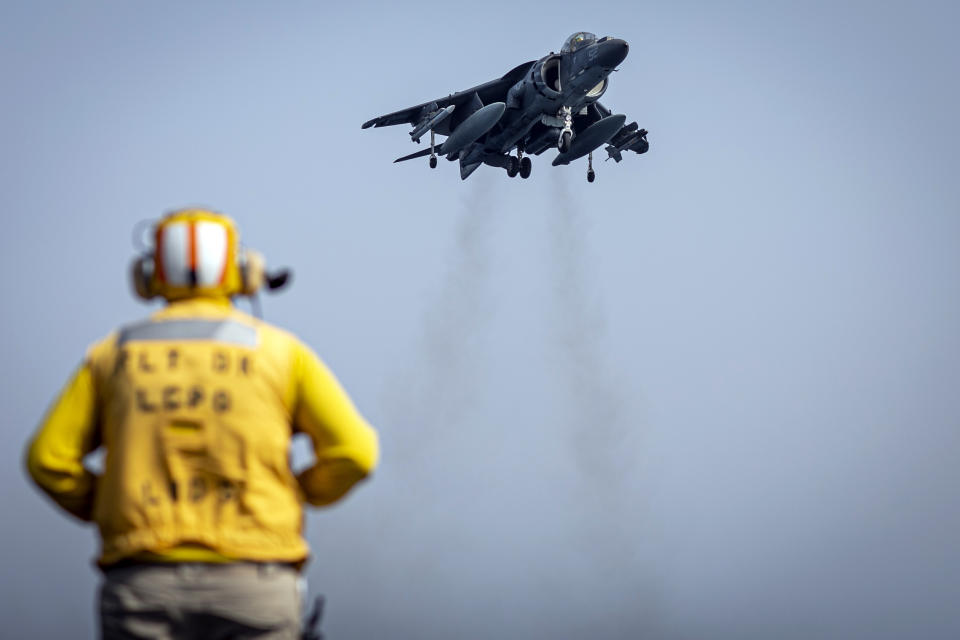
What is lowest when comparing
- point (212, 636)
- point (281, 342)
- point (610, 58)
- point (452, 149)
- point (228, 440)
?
point (212, 636)

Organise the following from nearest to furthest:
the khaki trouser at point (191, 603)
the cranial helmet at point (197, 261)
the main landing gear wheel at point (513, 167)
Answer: the khaki trouser at point (191, 603), the cranial helmet at point (197, 261), the main landing gear wheel at point (513, 167)

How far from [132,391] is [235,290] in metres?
0.59

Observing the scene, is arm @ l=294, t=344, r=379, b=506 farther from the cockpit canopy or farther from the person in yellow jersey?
the cockpit canopy

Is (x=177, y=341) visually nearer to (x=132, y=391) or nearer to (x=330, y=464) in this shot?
(x=132, y=391)

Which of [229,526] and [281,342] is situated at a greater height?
[281,342]

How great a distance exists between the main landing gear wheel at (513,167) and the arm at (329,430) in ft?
112

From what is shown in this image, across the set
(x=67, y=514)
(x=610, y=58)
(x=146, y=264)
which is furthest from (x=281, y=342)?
(x=610, y=58)

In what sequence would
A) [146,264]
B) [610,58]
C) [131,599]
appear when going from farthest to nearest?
1. [610,58]
2. [146,264]
3. [131,599]

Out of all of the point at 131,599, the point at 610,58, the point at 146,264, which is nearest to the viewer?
the point at 131,599

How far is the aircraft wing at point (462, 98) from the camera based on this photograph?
3962 centimetres

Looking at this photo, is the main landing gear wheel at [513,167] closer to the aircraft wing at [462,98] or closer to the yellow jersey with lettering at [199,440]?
the aircraft wing at [462,98]

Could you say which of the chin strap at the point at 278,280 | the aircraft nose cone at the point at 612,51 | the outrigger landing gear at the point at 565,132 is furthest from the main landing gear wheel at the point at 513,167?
the chin strap at the point at 278,280

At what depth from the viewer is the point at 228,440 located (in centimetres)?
443

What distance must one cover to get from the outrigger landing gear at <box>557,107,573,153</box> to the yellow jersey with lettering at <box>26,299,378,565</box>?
1233 inches
